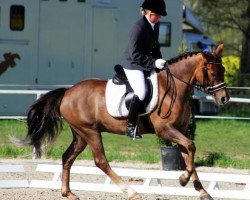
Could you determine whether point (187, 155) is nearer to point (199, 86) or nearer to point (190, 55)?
point (199, 86)

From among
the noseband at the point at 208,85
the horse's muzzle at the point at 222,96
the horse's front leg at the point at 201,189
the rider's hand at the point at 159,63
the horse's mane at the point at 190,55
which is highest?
the horse's mane at the point at 190,55

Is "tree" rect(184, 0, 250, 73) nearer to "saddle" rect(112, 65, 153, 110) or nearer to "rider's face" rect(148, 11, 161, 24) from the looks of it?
"saddle" rect(112, 65, 153, 110)

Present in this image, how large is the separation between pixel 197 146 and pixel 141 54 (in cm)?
670

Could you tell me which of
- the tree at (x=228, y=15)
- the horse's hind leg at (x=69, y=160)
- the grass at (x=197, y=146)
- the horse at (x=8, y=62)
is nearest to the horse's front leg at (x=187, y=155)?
the horse's hind leg at (x=69, y=160)

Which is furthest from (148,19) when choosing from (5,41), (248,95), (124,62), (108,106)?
(248,95)

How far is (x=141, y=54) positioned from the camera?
8.39 meters

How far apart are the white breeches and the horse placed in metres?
8.88

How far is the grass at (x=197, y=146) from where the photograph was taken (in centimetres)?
1228

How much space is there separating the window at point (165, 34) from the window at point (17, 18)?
3.71 meters

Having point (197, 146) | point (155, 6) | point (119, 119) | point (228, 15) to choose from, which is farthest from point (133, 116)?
point (228, 15)

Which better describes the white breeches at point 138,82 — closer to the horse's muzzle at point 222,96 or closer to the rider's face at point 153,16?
the rider's face at point 153,16

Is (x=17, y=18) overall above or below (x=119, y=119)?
above

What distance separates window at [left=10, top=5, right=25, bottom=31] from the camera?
16828mm

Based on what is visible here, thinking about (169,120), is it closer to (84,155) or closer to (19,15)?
(84,155)
